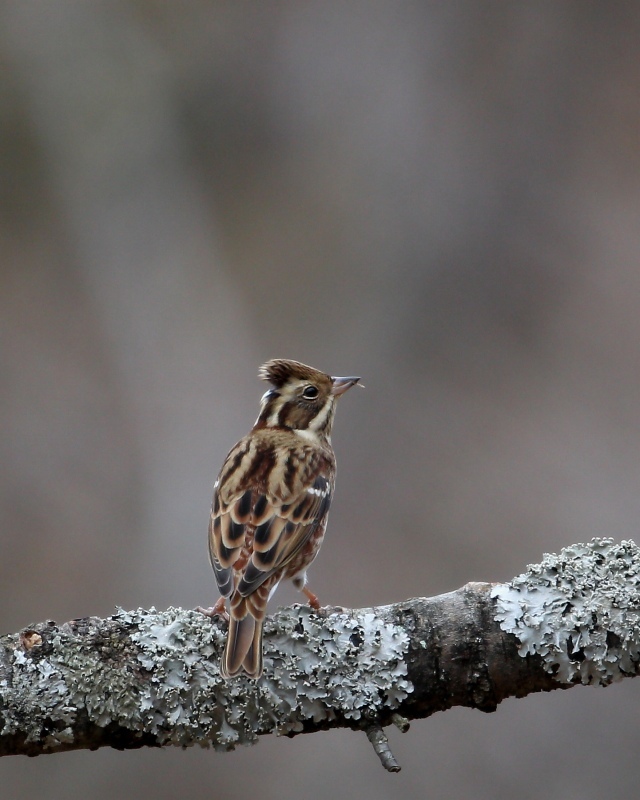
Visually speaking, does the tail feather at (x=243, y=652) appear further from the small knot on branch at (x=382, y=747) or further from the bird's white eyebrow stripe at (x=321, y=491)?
the bird's white eyebrow stripe at (x=321, y=491)

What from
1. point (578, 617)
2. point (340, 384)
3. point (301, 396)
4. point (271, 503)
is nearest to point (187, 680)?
point (271, 503)

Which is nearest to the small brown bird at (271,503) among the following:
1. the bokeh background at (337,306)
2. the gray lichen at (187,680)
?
the gray lichen at (187,680)

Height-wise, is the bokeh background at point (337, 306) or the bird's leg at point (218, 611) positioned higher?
the bokeh background at point (337, 306)

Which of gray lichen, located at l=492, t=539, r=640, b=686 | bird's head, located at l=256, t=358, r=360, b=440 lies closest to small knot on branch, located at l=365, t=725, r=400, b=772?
gray lichen, located at l=492, t=539, r=640, b=686

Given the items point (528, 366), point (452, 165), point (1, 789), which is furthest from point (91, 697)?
point (452, 165)

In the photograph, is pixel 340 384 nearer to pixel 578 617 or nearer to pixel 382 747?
pixel 578 617

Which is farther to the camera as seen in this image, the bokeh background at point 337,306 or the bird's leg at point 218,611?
the bokeh background at point 337,306

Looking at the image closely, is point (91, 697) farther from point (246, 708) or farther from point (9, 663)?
point (246, 708)
